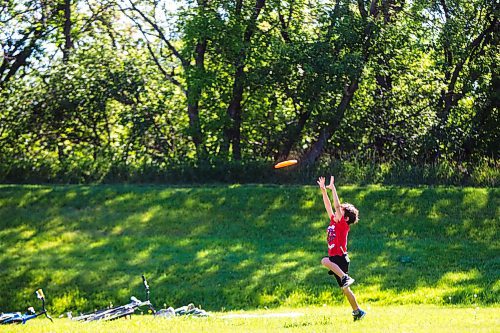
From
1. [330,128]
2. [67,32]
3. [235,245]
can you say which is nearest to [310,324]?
[235,245]

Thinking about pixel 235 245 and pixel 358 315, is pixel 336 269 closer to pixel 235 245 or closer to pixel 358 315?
pixel 358 315

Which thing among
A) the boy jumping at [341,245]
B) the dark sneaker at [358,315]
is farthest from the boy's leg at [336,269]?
the dark sneaker at [358,315]

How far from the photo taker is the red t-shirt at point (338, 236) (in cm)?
988

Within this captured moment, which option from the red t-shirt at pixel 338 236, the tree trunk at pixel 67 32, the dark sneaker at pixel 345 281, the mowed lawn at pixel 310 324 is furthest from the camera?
the tree trunk at pixel 67 32

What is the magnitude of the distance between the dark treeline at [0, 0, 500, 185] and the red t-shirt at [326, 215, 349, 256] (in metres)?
9.61

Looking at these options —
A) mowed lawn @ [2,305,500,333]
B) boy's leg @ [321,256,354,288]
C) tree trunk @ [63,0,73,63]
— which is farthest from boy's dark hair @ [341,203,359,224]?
tree trunk @ [63,0,73,63]

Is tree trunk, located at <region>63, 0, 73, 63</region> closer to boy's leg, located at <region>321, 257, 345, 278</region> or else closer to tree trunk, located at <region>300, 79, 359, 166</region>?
tree trunk, located at <region>300, 79, 359, 166</region>

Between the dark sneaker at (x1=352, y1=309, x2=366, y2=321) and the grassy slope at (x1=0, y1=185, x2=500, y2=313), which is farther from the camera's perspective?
the grassy slope at (x1=0, y1=185, x2=500, y2=313)

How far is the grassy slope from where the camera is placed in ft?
45.8

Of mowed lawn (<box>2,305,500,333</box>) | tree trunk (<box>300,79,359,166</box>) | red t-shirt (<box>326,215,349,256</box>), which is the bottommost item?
mowed lawn (<box>2,305,500,333</box>)

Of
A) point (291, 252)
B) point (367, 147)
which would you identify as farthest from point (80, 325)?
point (367, 147)

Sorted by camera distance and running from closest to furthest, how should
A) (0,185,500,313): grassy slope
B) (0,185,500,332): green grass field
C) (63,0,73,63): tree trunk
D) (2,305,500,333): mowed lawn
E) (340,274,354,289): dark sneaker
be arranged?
(2,305,500,333): mowed lawn < (340,274,354,289): dark sneaker < (0,185,500,332): green grass field < (0,185,500,313): grassy slope < (63,0,73,63): tree trunk

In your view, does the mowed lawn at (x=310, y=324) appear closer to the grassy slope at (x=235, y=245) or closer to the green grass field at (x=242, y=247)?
the green grass field at (x=242, y=247)

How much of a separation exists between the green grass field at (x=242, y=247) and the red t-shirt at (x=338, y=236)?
1118 millimetres
